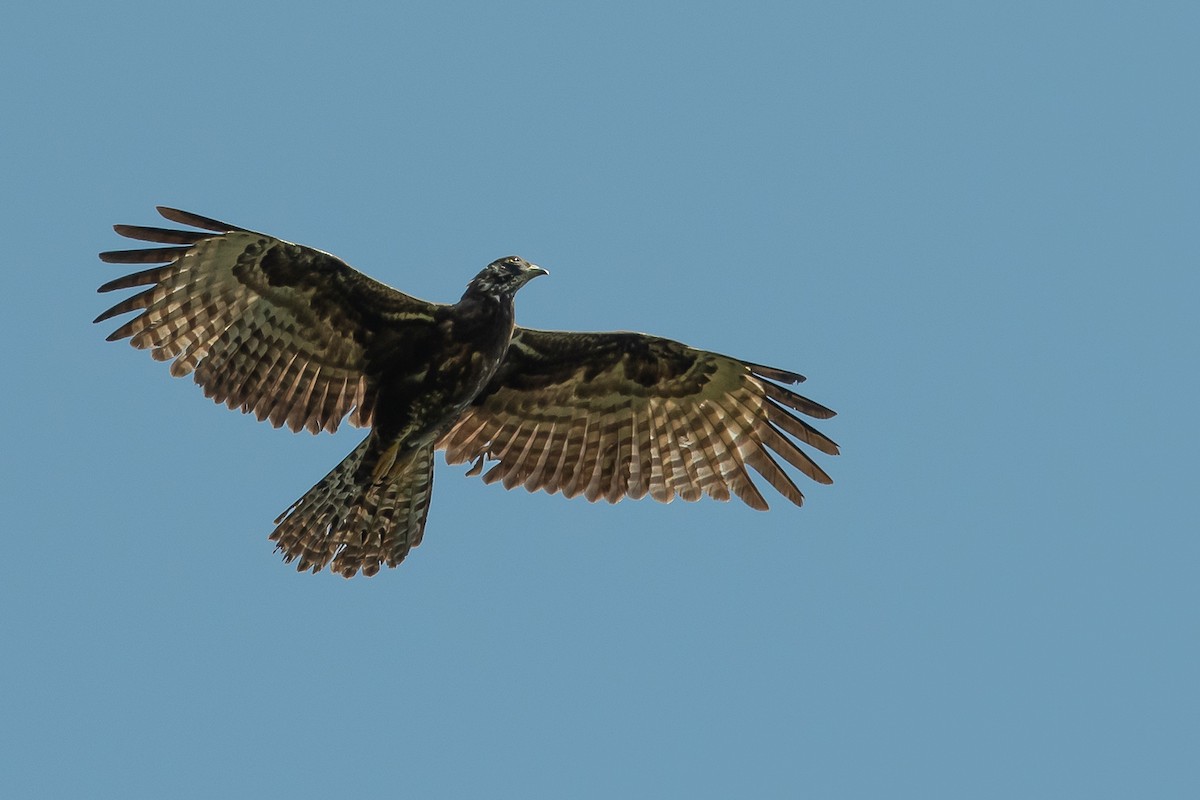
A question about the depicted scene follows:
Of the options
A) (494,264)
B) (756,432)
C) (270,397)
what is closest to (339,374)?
(270,397)

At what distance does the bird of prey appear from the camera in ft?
53.7

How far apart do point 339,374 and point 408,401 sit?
2.34 feet

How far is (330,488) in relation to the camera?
16797 millimetres

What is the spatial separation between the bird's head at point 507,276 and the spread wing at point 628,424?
976 mm

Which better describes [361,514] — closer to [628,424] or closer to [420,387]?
[420,387]

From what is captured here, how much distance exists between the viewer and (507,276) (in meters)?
16.3

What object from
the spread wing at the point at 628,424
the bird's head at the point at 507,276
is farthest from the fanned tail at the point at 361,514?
the bird's head at the point at 507,276

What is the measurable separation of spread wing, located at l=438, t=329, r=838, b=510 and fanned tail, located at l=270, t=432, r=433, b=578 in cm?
69

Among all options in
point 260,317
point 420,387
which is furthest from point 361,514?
point 260,317

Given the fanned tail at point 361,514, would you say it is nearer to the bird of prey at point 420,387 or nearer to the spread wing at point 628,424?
the bird of prey at point 420,387

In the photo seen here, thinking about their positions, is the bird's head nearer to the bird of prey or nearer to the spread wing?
the bird of prey

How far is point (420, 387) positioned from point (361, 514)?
1.22m

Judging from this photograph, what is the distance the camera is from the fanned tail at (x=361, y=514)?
55.0ft

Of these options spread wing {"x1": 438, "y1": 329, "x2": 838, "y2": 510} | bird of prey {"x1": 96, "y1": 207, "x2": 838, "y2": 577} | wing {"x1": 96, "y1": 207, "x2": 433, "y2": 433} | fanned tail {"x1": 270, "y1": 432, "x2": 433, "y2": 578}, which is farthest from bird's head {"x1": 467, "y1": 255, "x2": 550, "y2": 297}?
fanned tail {"x1": 270, "y1": 432, "x2": 433, "y2": 578}
